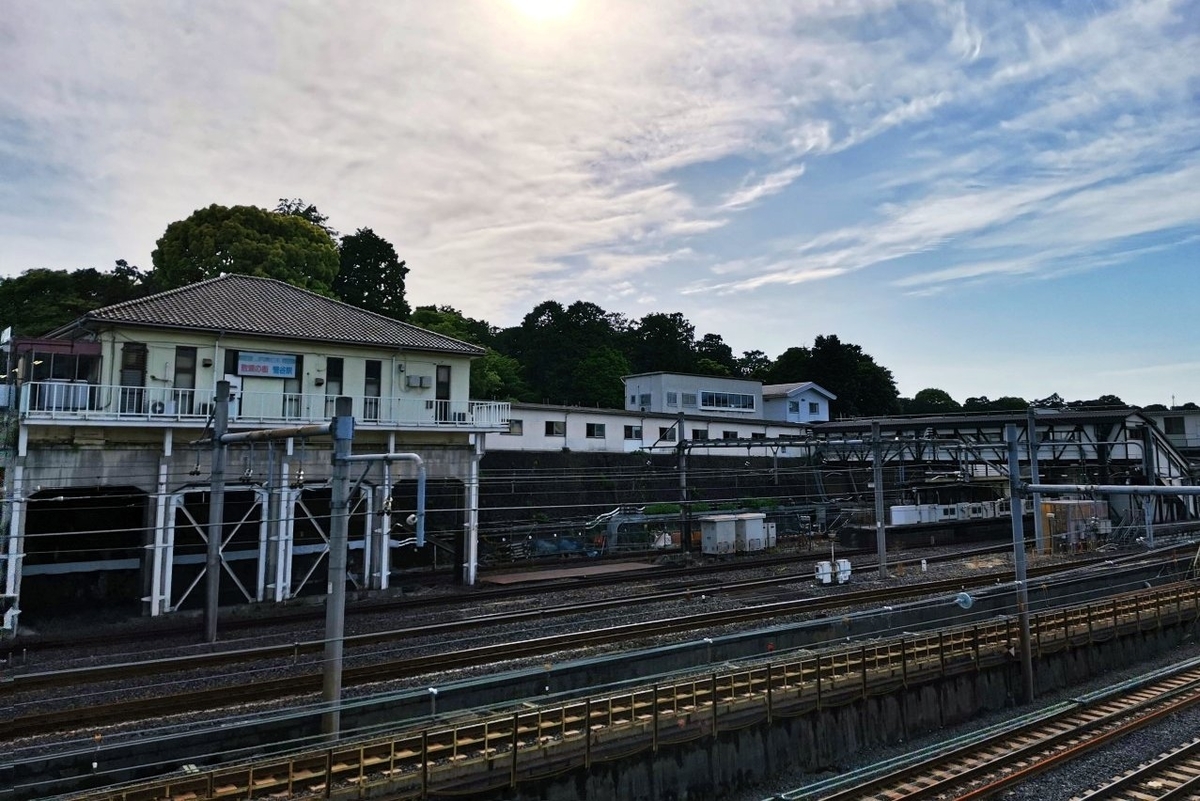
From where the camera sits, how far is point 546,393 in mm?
69188

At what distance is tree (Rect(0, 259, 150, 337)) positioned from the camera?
117ft

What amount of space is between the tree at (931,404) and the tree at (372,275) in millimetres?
66563

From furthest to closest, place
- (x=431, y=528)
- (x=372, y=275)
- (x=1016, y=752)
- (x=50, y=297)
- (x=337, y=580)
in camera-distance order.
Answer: (x=372, y=275) < (x=50, y=297) < (x=431, y=528) < (x=1016, y=752) < (x=337, y=580)

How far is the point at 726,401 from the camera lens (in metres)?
57.2

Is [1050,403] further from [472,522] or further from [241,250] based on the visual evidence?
[241,250]

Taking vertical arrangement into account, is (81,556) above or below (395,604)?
above

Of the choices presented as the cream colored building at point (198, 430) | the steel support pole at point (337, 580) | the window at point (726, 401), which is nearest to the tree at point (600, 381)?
the window at point (726, 401)

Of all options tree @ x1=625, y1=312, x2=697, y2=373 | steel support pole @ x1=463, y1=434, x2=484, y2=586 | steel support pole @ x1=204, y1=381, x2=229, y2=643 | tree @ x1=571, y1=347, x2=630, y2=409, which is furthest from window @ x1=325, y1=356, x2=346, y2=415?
tree @ x1=625, y1=312, x2=697, y2=373

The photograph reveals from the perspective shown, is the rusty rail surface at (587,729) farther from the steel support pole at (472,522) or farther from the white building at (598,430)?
the white building at (598,430)

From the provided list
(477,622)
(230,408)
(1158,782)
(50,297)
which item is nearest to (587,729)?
(477,622)

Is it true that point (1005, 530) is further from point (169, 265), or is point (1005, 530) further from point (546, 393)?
point (169, 265)

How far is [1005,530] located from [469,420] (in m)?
31.9

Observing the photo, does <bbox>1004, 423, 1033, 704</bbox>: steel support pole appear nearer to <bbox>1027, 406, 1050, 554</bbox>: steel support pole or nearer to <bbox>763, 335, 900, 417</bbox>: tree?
<bbox>1027, 406, 1050, 554</bbox>: steel support pole

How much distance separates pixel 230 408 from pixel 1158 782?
23.5m
